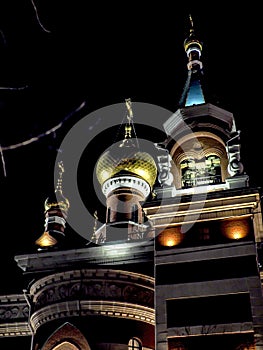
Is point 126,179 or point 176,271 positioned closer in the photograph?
point 176,271

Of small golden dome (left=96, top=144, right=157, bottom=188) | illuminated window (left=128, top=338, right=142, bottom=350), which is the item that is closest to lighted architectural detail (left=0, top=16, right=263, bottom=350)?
illuminated window (left=128, top=338, right=142, bottom=350)

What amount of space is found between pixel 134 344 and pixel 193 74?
35.8 ft

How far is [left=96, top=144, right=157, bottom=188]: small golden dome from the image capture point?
24.7 meters

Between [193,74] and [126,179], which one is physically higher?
[193,74]

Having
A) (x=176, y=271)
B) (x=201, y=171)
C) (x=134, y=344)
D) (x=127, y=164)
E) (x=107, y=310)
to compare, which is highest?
(x=127, y=164)

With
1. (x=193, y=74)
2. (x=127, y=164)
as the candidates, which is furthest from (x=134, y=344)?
(x=193, y=74)

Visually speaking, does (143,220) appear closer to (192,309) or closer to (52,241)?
(52,241)

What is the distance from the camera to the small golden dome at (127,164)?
2472cm

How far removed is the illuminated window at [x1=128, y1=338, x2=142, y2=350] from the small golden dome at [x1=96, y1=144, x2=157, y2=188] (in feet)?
29.7

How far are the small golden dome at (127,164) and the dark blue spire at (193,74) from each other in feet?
12.9

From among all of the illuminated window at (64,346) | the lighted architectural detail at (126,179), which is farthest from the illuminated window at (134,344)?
the lighted architectural detail at (126,179)

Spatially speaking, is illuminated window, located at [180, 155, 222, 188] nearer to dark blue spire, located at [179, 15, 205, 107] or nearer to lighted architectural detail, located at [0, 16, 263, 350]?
lighted architectural detail, located at [0, 16, 263, 350]

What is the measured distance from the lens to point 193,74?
22.9 m

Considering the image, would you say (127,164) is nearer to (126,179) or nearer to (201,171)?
(126,179)
